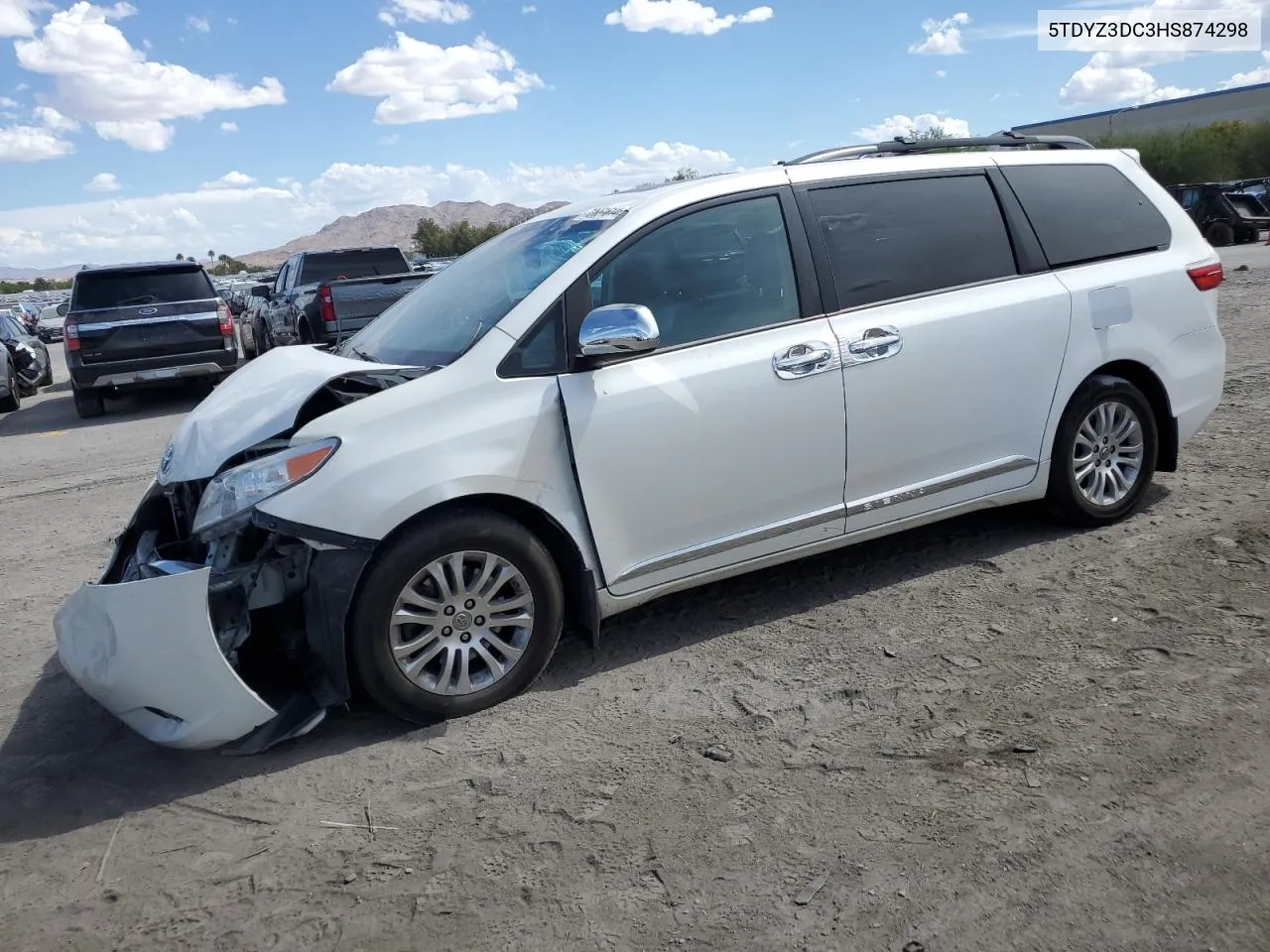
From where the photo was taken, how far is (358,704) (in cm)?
401

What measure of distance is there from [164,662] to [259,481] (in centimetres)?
67

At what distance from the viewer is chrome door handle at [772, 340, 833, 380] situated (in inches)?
164

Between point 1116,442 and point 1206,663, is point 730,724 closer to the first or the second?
point 1206,663

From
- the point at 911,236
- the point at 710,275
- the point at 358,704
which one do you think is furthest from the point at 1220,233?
the point at 358,704

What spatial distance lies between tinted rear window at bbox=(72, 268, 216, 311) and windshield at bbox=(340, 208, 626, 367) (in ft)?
30.9

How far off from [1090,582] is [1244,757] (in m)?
1.52

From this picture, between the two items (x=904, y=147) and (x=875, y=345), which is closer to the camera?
(x=875, y=345)

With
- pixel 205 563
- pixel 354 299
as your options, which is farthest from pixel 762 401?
pixel 354 299

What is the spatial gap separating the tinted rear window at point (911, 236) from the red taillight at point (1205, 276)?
1.14 m

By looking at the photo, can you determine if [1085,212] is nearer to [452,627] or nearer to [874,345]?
[874,345]

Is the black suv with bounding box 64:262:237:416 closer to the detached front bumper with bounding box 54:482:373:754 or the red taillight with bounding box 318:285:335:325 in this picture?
the red taillight with bounding box 318:285:335:325

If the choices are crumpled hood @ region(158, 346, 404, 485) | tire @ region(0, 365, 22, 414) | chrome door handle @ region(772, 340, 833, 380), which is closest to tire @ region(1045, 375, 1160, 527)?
chrome door handle @ region(772, 340, 833, 380)

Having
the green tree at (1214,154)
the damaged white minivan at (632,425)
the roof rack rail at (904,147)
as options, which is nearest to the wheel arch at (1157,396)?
the damaged white minivan at (632,425)

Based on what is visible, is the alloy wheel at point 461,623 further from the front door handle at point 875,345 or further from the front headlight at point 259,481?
the front door handle at point 875,345
